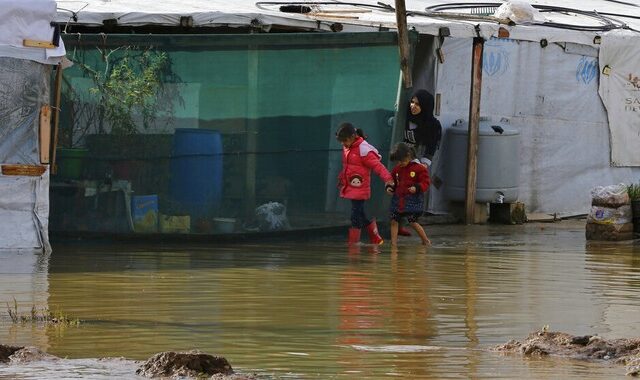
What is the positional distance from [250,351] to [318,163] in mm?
7682

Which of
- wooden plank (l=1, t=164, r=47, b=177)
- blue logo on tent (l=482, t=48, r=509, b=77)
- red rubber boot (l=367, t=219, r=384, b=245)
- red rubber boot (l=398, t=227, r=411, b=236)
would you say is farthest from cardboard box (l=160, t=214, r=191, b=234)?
blue logo on tent (l=482, t=48, r=509, b=77)

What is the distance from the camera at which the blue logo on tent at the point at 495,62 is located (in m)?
18.6

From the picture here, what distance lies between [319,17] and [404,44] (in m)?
1.19

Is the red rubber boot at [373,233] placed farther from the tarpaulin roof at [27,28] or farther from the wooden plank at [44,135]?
the tarpaulin roof at [27,28]

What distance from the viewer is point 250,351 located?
26.9ft

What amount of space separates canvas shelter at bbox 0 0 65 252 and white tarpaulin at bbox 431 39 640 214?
6.06 meters

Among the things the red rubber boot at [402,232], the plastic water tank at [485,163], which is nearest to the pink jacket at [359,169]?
the red rubber boot at [402,232]

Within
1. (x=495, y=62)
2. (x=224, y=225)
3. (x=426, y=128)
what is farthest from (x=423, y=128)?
(x=224, y=225)

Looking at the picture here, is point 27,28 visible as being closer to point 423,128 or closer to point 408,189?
point 408,189

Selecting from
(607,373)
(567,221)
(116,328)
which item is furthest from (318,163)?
(607,373)

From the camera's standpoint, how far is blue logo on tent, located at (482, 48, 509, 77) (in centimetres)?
1862

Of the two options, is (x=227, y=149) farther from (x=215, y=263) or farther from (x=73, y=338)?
(x=73, y=338)

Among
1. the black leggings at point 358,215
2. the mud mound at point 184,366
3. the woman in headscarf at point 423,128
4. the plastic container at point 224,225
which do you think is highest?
the woman in headscarf at point 423,128

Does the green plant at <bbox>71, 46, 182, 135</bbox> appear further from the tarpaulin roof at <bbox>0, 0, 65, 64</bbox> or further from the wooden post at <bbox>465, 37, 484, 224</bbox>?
the wooden post at <bbox>465, 37, 484, 224</bbox>
